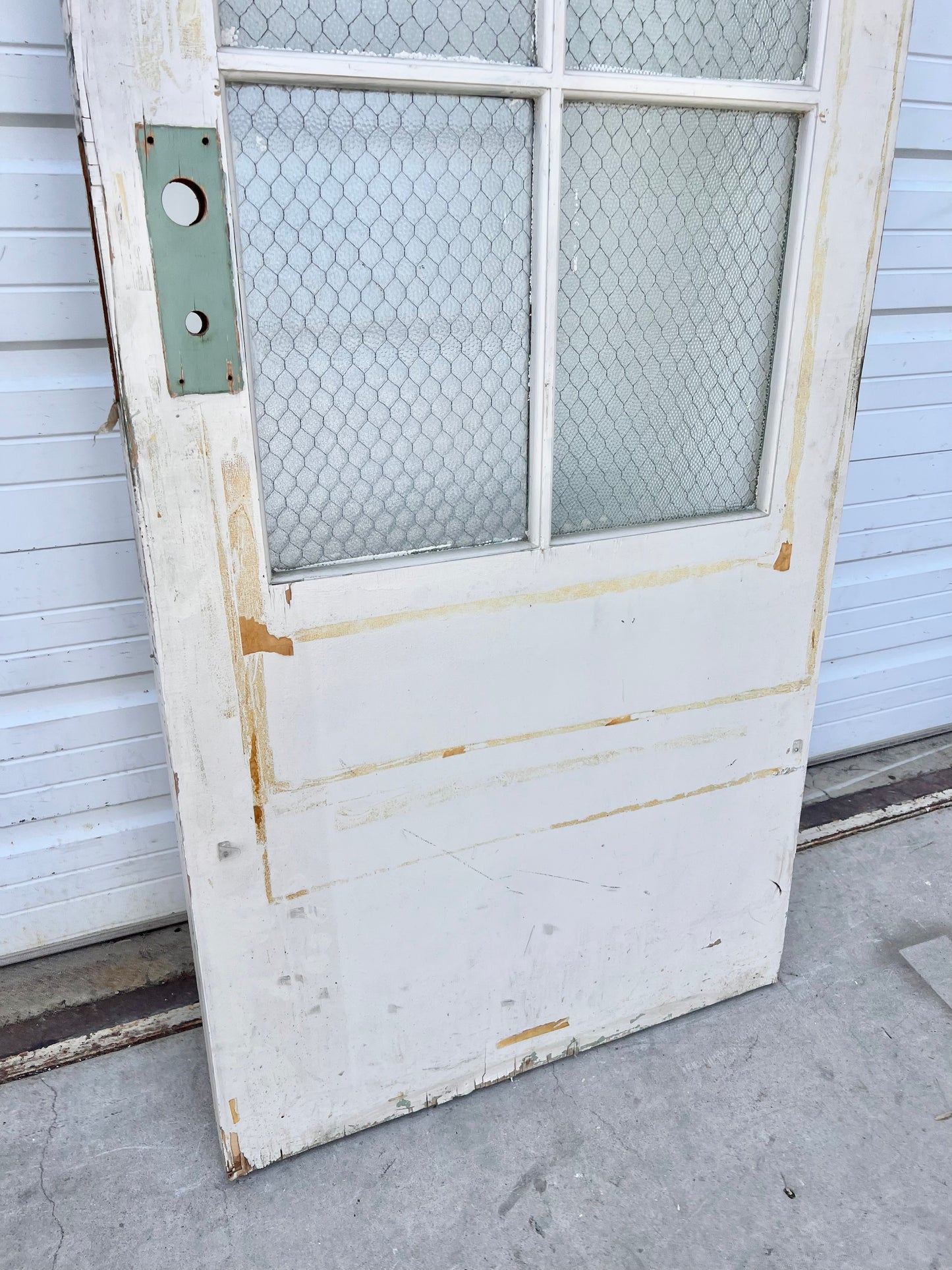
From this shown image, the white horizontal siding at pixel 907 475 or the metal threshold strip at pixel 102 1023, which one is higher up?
the white horizontal siding at pixel 907 475

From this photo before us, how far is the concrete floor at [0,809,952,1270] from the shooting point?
5.08ft

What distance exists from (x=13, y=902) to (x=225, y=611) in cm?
125

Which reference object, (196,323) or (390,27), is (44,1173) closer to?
(196,323)

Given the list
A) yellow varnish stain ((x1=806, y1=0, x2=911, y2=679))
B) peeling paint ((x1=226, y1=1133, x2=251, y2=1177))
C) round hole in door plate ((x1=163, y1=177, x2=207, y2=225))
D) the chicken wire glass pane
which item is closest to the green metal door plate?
round hole in door plate ((x1=163, y1=177, x2=207, y2=225))

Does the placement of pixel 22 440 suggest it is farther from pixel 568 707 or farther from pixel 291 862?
pixel 568 707

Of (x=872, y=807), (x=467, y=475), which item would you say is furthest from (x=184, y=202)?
(x=872, y=807)

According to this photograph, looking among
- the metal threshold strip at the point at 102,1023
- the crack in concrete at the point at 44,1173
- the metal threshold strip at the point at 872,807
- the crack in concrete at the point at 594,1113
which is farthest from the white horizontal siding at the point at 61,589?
the metal threshold strip at the point at 872,807

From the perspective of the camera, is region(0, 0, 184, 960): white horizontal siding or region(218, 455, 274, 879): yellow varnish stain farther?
region(0, 0, 184, 960): white horizontal siding

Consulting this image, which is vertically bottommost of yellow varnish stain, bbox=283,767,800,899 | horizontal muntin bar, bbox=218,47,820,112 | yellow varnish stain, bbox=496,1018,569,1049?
yellow varnish stain, bbox=496,1018,569,1049

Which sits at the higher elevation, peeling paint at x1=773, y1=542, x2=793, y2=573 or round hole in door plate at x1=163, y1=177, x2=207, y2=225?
round hole in door plate at x1=163, y1=177, x2=207, y2=225

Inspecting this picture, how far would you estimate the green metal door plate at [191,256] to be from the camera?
1.07 m

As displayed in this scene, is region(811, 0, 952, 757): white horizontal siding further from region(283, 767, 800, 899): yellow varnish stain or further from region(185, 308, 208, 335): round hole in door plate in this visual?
region(185, 308, 208, 335): round hole in door plate

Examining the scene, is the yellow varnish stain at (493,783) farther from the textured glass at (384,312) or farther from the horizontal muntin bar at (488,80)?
the horizontal muntin bar at (488,80)

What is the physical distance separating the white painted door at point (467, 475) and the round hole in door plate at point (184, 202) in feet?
0.05
